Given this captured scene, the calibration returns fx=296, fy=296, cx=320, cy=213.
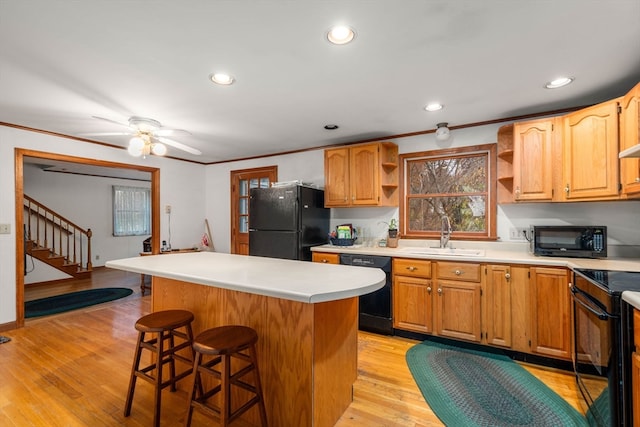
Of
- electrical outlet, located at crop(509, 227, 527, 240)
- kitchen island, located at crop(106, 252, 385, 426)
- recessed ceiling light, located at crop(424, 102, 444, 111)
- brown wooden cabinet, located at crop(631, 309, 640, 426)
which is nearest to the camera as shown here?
brown wooden cabinet, located at crop(631, 309, 640, 426)

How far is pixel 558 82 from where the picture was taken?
2.24 meters

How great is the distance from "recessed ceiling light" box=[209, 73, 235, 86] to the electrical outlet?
2.99 metres

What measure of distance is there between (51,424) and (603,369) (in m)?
3.16

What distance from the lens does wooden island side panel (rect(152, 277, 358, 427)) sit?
5.29 feet

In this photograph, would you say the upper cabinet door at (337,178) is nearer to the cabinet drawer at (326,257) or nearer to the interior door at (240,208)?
the cabinet drawer at (326,257)

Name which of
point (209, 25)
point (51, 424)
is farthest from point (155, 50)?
point (51, 424)

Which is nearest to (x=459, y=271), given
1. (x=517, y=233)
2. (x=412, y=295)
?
(x=412, y=295)

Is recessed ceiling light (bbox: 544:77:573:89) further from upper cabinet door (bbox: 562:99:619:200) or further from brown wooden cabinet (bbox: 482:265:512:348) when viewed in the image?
brown wooden cabinet (bbox: 482:265:512:348)

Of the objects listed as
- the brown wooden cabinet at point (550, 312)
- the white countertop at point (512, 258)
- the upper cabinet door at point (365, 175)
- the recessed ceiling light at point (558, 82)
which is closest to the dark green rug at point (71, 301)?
the white countertop at point (512, 258)

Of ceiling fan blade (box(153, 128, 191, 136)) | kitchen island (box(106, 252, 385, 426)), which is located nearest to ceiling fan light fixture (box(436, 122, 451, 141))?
kitchen island (box(106, 252, 385, 426))

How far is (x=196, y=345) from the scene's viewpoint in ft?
5.08

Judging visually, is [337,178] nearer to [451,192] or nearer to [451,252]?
[451,192]

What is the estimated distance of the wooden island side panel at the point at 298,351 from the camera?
1613mm

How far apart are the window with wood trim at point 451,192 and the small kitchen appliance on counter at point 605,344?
4.29 feet
